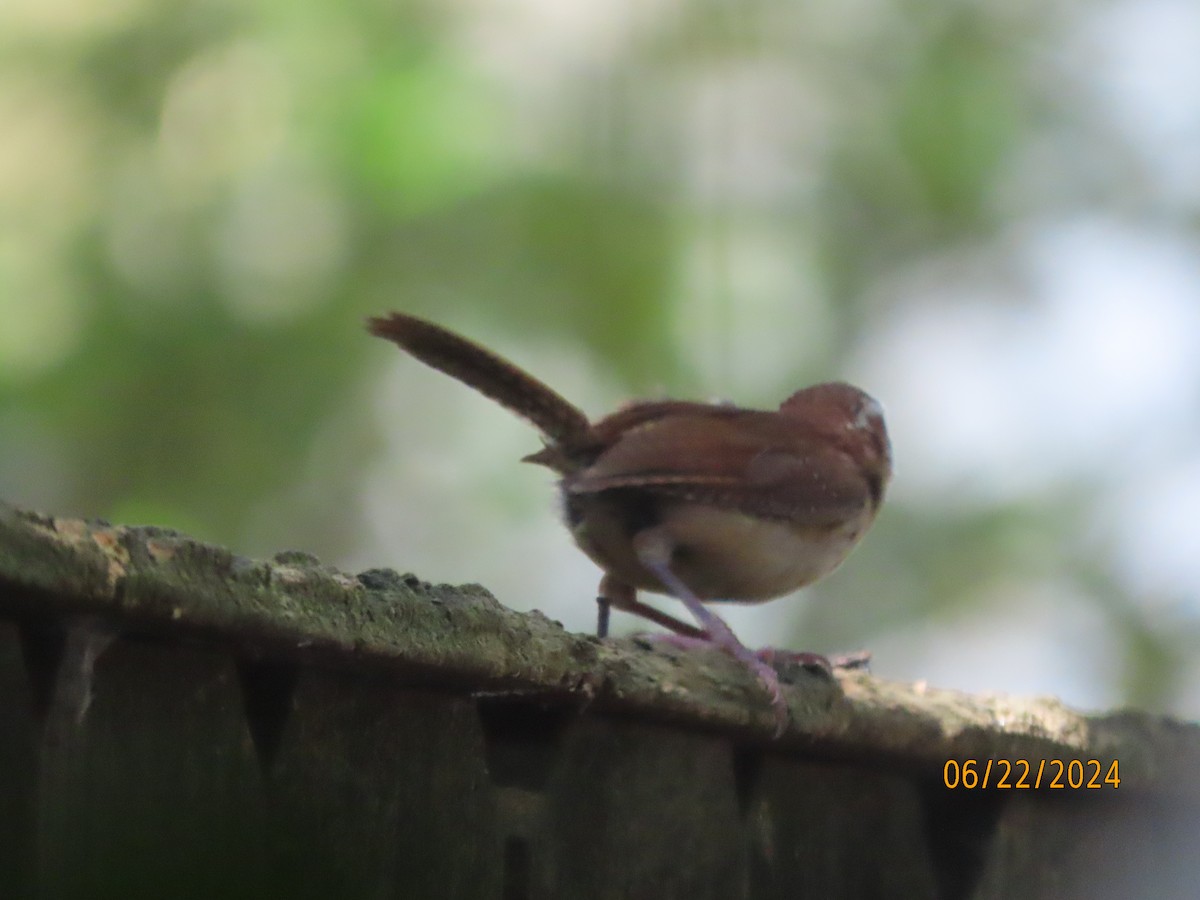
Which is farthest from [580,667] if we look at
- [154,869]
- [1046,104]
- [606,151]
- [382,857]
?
[1046,104]

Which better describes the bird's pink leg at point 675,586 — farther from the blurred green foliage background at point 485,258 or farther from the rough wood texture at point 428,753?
the blurred green foliage background at point 485,258

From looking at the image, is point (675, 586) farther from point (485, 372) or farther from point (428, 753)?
point (428, 753)

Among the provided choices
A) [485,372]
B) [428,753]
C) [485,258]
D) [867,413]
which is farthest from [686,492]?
[485,258]

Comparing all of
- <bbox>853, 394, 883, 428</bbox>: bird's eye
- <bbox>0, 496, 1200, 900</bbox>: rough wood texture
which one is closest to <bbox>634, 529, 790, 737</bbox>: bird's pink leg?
<bbox>0, 496, 1200, 900</bbox>: rough wood texture

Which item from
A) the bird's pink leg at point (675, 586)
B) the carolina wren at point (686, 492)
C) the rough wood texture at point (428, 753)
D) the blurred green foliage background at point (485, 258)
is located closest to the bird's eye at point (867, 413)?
the carolina wren at point (686, 492)

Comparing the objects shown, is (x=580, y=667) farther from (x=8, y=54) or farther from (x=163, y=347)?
(x=8, y=54)

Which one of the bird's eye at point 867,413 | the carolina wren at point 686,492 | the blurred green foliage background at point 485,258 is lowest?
the carolina wren at point 686,492
